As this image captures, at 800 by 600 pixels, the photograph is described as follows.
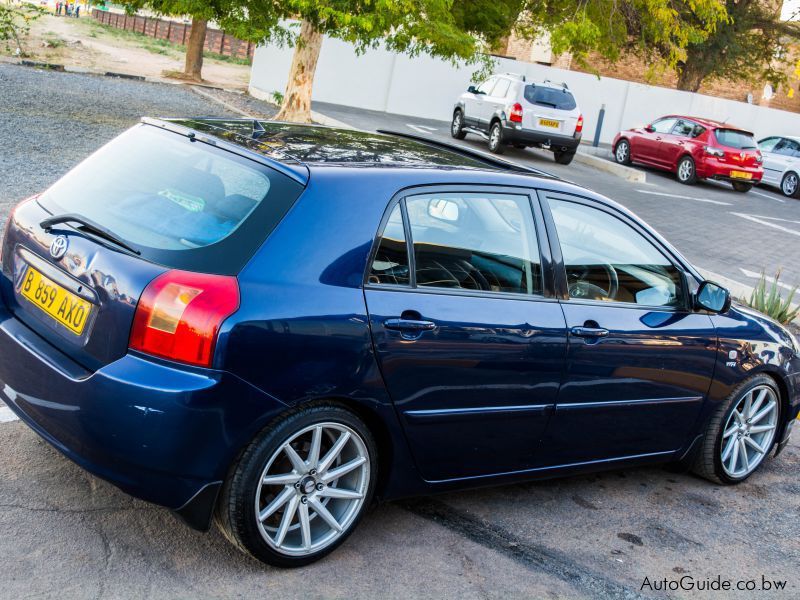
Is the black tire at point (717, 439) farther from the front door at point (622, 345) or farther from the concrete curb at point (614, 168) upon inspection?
the concrete curb at point (614, 168)

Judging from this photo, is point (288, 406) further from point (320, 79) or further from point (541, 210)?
point (320, 79)

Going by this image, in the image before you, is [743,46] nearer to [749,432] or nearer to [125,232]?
[749,432]

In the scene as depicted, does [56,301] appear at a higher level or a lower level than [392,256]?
lower

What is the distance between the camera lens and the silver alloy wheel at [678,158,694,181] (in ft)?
77.9

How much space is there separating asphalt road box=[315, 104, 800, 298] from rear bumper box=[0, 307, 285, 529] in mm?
9468

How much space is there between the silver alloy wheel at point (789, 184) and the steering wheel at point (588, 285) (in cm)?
2283

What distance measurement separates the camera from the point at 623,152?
26.1m

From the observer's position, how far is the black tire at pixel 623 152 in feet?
84.9

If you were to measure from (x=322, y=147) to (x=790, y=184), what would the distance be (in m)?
23.9

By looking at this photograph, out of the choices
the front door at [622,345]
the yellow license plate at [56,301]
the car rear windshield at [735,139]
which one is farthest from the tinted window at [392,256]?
the car rear windshield at [735,139]

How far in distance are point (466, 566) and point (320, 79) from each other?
27397 millimetres

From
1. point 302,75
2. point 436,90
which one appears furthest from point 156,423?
point 436,90

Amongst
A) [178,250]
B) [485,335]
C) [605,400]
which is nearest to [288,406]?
[178,250]

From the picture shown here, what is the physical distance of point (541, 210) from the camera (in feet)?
14.2
